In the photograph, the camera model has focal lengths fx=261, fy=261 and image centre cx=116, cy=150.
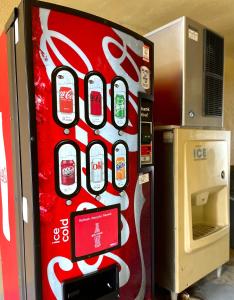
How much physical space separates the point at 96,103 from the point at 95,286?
30.9 inches

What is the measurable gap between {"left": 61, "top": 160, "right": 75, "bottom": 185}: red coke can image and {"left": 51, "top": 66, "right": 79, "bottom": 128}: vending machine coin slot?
139 millimetres

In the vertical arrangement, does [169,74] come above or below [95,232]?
above

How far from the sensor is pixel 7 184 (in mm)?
1153

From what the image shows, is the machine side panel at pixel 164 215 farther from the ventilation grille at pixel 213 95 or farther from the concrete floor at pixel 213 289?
Result: the ventilation grille at pixel 213 95

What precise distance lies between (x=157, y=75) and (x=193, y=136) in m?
0.48

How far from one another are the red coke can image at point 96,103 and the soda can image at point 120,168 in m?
0.22

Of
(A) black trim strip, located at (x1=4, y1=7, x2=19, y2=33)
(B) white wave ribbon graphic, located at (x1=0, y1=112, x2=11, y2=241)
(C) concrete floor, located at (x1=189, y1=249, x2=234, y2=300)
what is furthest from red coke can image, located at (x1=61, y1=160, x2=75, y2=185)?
(C) concrete floor, located at (x1=189, y1=249, x2=234, y2=300)

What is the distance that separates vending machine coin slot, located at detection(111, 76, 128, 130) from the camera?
111 cm

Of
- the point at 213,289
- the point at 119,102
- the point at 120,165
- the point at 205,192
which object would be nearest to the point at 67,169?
the point at 120,165

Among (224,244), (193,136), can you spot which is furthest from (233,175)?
(193,136)

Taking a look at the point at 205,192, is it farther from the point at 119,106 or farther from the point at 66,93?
the point at 66,93

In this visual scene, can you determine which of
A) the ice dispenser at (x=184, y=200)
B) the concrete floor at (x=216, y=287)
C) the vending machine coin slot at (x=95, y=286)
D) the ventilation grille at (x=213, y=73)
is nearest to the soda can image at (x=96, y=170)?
the vending machine coin slot at (x=95, y=286)

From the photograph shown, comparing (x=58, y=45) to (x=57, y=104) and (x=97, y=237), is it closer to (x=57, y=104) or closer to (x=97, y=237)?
(x=57, y=104)

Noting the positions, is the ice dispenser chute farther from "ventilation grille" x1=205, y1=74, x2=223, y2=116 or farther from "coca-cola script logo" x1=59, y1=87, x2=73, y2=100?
"coca-cola script logo" x1=59, y1=87, x2=73, y2=100
